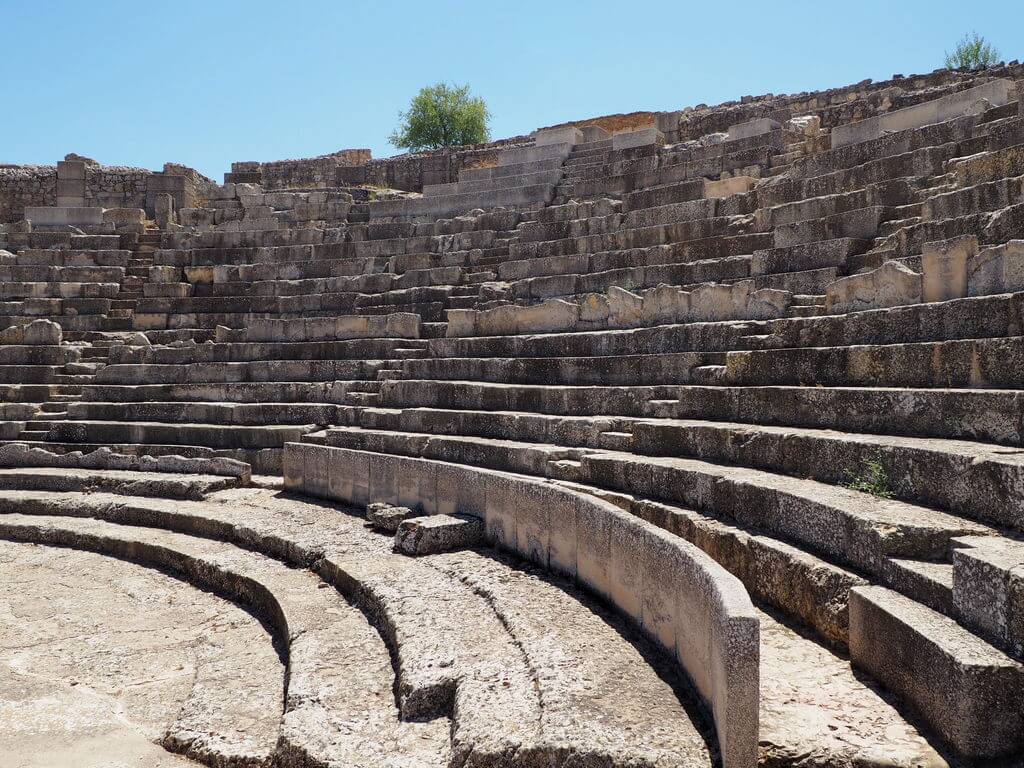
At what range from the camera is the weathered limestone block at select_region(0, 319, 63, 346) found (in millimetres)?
13164

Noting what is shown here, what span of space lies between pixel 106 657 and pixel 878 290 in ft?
20.2

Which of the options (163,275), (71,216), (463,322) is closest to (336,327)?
(463,322)

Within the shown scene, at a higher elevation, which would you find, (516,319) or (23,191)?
(23,191)

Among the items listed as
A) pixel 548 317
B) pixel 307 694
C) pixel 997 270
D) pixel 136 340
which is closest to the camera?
pixel 307 694

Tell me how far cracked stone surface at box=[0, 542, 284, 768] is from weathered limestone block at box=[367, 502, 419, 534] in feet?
4.87

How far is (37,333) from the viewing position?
1318 centimetres

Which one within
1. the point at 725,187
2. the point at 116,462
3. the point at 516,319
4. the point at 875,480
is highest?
the point at 725,187

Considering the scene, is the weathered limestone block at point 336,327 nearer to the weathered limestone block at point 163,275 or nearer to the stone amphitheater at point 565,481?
the stone amphitheater at point 565,481

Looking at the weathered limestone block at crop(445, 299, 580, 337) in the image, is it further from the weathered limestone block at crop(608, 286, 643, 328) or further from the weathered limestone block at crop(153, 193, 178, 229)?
the weathered limestone block at crop(153, 193, 178, 229)

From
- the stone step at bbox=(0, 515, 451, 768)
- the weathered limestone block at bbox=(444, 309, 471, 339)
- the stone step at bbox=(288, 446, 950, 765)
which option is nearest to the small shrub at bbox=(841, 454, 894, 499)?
the stone step at bbox=(288, 446, 950, 765)

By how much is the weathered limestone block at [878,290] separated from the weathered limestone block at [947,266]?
21cm

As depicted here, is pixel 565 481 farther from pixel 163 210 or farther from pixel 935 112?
pixel 163 210

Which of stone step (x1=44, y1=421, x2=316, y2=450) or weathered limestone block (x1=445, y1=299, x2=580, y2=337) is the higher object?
weathered limestone block (x1=445, y1=299, x2=580, y2=337)

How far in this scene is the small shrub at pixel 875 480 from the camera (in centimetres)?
432
